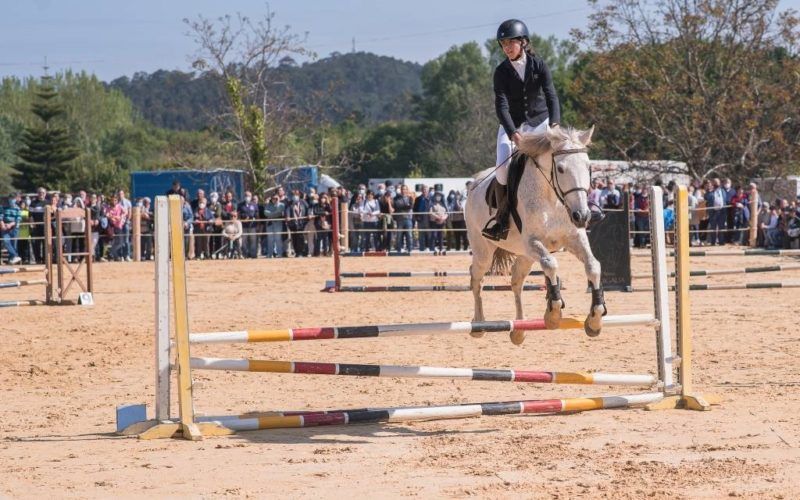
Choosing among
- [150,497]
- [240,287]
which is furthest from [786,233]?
[150,497]

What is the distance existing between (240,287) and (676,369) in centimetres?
1339

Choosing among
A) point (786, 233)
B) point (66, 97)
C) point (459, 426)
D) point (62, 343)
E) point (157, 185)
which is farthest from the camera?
point (66, 97)

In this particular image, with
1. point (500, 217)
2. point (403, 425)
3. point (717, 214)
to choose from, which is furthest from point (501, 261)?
point (717, 214)

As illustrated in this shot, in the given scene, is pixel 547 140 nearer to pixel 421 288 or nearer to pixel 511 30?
pixel 511 30

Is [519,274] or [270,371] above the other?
[519,274]

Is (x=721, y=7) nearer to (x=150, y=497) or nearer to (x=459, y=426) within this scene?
(x=459, y=426)

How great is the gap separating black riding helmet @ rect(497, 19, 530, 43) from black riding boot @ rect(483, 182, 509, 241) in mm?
1249

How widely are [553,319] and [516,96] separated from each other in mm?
2203

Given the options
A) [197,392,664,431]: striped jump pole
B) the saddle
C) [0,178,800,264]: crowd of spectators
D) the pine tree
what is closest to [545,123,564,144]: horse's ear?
the saddle

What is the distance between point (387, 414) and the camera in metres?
7.81

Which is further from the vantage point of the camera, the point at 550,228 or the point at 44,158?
the point at 44,158

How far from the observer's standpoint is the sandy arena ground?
6316 millimetres

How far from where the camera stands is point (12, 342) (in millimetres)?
13508

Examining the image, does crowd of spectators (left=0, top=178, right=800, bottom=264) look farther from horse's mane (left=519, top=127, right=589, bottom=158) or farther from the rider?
horse's mane (left=519, top=127, right=589, bottom=158)
